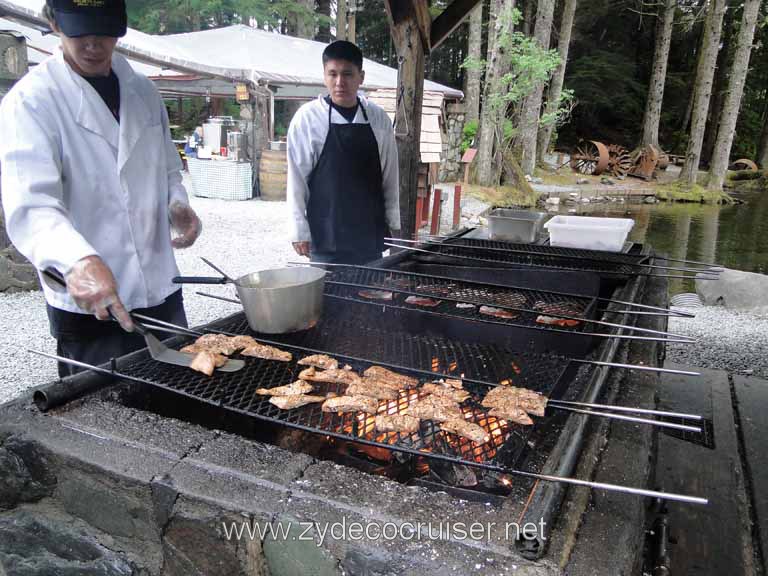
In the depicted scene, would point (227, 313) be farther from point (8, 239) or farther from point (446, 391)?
point (446, 391)

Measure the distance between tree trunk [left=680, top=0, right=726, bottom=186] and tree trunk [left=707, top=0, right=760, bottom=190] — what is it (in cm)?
71

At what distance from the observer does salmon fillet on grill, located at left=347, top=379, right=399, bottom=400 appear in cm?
204

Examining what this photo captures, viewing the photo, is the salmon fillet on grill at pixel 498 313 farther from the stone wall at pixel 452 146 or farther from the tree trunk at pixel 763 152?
the tree trunk at pixel 763 152

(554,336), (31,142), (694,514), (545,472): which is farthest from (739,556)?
(31,142)

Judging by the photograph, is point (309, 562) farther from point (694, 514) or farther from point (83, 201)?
point (694, 514)

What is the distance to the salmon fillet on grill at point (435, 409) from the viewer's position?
74.2 inches

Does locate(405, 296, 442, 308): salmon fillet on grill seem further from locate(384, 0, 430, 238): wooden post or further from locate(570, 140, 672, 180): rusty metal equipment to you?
locate(570, 140, 672, 180): rusty metal equipment

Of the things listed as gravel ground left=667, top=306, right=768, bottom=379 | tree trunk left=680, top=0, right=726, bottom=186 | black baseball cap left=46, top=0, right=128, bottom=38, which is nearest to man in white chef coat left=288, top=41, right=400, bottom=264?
black baseball cap left=46, top=0, right=128, bottom=38

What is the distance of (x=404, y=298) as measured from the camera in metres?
3.40

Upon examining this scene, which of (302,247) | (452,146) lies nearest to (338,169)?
(302,247)

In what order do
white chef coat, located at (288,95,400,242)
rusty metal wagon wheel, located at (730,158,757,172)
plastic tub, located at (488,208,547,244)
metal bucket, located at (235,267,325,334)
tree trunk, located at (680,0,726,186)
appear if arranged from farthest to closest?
rusty metal wagon wheel, located at (730,158,757,172), tree trunk, located at (680,0,726,186), plastic tub, located at (488,208,547,244), white chef coat, located at (288,95,400,242), metal bucket, located at (235,267,325,334)

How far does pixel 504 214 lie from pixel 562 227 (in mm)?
760

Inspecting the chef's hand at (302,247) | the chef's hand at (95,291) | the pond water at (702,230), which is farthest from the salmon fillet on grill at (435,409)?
the pond water at (702,230)

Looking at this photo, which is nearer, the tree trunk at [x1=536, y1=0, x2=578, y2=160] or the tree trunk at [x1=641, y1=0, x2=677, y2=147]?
the tree trunk at [x1=536, y1=0, x2=578, y2=160]
